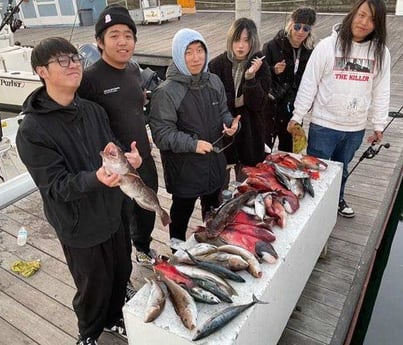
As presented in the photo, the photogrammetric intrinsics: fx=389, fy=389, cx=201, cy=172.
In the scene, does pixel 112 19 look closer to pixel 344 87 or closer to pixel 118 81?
pixel 118 81

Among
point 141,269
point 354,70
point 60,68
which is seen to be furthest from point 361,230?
point 60,68

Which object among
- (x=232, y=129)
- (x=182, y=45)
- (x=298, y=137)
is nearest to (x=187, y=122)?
(x=232, y=129)

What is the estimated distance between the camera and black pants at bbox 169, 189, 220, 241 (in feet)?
8.59

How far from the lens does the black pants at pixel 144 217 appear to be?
2.59m

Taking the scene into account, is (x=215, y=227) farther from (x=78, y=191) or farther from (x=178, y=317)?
(x=78, y=191)

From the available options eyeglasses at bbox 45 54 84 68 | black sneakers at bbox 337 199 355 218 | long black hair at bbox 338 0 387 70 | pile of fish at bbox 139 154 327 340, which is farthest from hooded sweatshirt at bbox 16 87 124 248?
black sneakers at bbox 337 199 355 218

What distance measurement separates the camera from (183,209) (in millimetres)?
2648

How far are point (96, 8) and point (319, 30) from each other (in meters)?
7.96

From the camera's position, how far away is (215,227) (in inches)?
77.2

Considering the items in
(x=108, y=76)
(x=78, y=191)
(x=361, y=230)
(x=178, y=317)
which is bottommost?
(x=361, y=230)

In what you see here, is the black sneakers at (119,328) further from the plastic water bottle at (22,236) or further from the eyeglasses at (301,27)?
the eyeglasses at (301,27)

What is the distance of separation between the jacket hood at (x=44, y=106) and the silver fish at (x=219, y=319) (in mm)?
1069

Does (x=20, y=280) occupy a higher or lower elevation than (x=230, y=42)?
lower

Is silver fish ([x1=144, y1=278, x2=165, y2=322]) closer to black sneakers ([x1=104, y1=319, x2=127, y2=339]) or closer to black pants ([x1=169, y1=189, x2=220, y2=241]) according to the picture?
black sneakers ([x1=104, y1=319, x2=127, y2=339])
